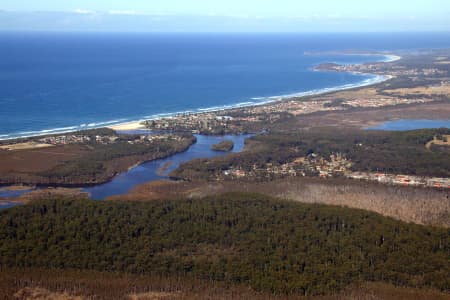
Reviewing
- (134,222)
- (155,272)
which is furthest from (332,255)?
(134,222)

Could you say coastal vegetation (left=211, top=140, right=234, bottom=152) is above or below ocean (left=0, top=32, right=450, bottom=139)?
below

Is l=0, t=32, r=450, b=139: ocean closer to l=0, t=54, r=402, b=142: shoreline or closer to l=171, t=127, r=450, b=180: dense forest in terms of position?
l=0, t=54, r=402, b=142: shoreline

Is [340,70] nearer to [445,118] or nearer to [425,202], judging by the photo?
[445,118]

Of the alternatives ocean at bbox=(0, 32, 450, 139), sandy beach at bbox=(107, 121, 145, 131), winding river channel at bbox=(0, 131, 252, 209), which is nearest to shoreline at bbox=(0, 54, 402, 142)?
sandy beach at bbox=(107, 121, 145, 131)

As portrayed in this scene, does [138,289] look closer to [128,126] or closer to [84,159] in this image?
[84,159]

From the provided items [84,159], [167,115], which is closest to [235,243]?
[84,159]
